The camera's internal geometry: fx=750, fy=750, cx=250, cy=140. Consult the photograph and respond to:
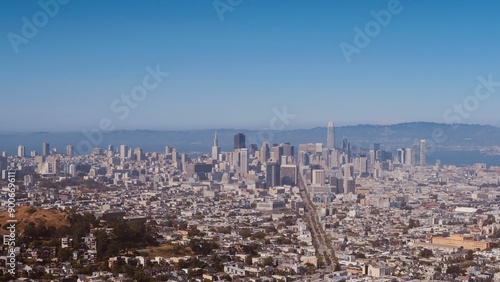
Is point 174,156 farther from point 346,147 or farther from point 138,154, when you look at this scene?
point 346,147

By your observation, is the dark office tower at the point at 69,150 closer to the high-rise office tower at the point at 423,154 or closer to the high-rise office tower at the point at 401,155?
the high-rise office tower at the point at 401,155

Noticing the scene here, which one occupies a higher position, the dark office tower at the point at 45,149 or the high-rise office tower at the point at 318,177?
the dark office tower at the point at 45,149

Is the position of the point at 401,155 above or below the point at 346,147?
below

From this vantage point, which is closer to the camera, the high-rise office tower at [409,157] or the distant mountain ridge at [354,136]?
the high-rise office tower at [409,157]

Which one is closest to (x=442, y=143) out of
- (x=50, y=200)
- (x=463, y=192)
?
(x=463, y=192)

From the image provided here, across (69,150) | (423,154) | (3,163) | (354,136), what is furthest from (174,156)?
(3,163)

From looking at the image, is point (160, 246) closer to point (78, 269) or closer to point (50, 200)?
point (78, 269)

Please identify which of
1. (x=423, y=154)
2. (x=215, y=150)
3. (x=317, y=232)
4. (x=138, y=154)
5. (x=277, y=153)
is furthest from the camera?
(x=215, y=150)

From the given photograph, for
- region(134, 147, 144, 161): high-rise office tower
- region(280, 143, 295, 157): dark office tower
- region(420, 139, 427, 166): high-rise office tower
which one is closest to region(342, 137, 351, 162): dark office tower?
region(280, 143, 295, 157): dark office tower

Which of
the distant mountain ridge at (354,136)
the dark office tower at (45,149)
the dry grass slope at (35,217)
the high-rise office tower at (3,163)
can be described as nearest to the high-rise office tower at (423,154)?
the distant mountain ridge at (354,136)
